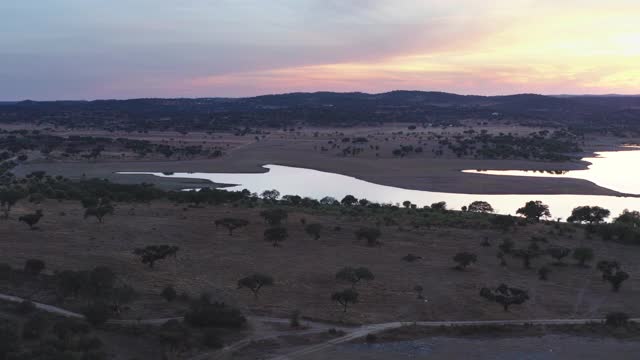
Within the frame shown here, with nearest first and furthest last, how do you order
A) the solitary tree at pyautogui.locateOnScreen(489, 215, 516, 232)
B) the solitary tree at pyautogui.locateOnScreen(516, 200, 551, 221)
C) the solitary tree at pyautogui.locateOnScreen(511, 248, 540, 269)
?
the solitary tree at pyautogui.locateOnScreen(511, 248, 540, 269) → the solitary tree at pyautogui.locateOnScreen(489, 215, 516, 232) → the solitary tree at pyautogui.locateOnScreen(516, 200, 551, 221)

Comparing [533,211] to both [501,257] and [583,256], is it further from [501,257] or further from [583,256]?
[501,257]

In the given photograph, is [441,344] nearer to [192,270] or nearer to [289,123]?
[192,270]

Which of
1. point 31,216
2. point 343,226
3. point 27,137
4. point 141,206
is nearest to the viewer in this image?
point 31,216

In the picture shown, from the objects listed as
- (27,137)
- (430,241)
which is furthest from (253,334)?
(27,137)

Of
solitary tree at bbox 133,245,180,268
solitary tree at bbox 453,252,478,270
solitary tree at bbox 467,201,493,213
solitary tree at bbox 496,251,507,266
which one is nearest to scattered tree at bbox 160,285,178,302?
solitary tree at bbox 133,245,180,268

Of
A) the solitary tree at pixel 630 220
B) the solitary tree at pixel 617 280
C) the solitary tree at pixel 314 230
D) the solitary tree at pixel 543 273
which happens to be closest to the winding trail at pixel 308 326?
the solitary tree at pixel 617 280

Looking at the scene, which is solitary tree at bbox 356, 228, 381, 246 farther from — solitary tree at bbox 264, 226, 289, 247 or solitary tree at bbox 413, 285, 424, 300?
solitary tree at bbox 413, 285, 424, 300
